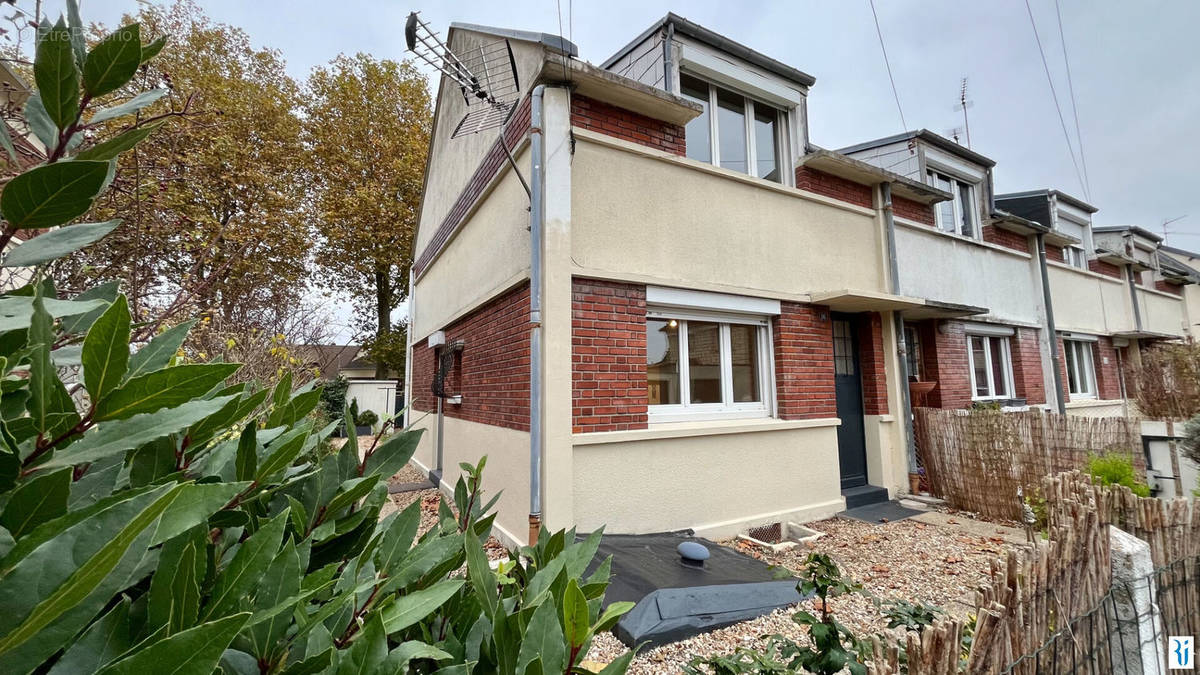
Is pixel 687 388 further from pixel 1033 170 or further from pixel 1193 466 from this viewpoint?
pixel 1033 170

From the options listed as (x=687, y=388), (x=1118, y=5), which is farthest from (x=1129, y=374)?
(x=687, y=388)

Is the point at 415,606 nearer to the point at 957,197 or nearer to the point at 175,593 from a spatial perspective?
the point at 175,593

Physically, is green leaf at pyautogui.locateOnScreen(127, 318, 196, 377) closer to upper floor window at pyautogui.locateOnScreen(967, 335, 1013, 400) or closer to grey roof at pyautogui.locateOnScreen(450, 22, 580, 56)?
grey roof at pyautogui.locateOnScreen(450, 22, 580, 56)

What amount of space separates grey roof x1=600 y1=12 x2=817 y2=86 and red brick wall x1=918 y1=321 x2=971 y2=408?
16.0 feet

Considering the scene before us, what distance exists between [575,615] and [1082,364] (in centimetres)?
1680

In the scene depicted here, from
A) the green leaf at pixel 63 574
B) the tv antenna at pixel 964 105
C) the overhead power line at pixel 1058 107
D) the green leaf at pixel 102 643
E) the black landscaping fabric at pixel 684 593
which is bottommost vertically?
the black landscaping fabric at pixel 684 593

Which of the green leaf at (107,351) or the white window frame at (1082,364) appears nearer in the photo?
the green leaf at (107,351)

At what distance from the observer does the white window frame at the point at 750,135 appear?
650 centimetres

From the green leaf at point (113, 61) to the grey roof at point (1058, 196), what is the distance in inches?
636

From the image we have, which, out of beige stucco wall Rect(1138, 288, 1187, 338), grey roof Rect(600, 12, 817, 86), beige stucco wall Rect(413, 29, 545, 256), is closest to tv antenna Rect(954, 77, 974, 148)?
beige stucco wall Rect(1138, 288, 1187, 338)

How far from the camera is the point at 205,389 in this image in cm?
60

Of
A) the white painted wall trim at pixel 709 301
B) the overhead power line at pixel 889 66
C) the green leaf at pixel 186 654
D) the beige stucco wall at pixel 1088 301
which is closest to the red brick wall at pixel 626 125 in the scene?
the white painted wall trim at pixel 709 301

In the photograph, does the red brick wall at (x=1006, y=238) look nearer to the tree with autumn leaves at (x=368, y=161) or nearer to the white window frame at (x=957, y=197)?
the white window frame at (x=957, y=197)

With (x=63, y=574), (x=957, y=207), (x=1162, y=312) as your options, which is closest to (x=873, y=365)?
(x=957, y=207)
